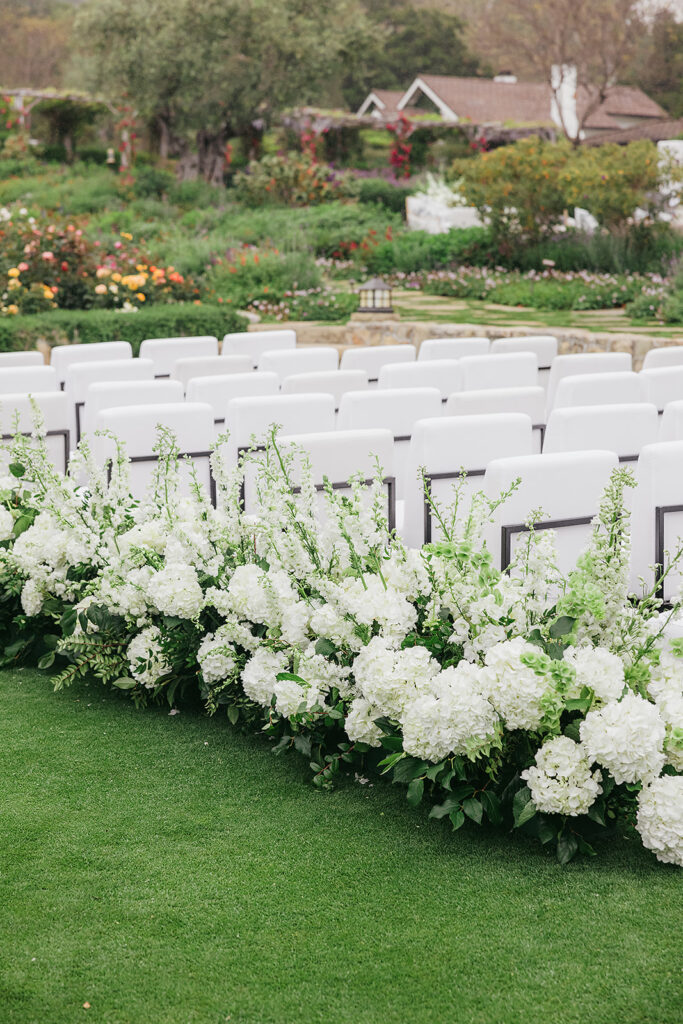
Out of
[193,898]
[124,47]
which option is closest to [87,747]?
[193,898]

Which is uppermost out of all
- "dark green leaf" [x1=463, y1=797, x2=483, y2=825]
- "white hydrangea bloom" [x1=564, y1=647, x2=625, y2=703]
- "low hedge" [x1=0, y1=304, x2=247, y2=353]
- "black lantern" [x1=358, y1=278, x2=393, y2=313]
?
"black lantern" [x1=358, y1=278, x2=393, y2=313]

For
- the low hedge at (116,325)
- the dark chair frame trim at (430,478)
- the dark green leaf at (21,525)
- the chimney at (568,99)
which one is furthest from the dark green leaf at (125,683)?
the chimney at (568,99)

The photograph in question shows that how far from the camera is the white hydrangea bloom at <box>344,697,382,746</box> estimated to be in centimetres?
327

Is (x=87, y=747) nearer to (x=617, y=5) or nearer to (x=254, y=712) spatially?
(x=254, y=712)

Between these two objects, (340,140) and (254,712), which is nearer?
(254,712)

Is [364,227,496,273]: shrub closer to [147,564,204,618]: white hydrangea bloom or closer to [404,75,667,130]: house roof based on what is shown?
[147,564,204,618]: white hydrangea bloom

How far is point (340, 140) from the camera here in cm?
3325

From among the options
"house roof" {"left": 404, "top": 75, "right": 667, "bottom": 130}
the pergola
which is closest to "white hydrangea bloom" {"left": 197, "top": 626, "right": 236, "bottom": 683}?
the pergola

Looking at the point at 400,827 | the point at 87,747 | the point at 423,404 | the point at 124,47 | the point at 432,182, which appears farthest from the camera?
the point at 124,47

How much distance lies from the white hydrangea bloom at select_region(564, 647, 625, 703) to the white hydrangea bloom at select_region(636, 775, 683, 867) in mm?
241

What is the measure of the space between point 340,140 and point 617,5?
35.7 feet

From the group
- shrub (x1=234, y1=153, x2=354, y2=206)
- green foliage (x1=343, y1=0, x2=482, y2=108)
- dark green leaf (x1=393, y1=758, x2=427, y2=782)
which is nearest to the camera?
dark green leaf (x1=393, y1=758, x2=427, y2=782)

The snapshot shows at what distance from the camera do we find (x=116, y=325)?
1102 cm

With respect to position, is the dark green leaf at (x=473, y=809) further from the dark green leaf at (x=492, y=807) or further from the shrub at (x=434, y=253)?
the shrub at (x=434, y=253)
